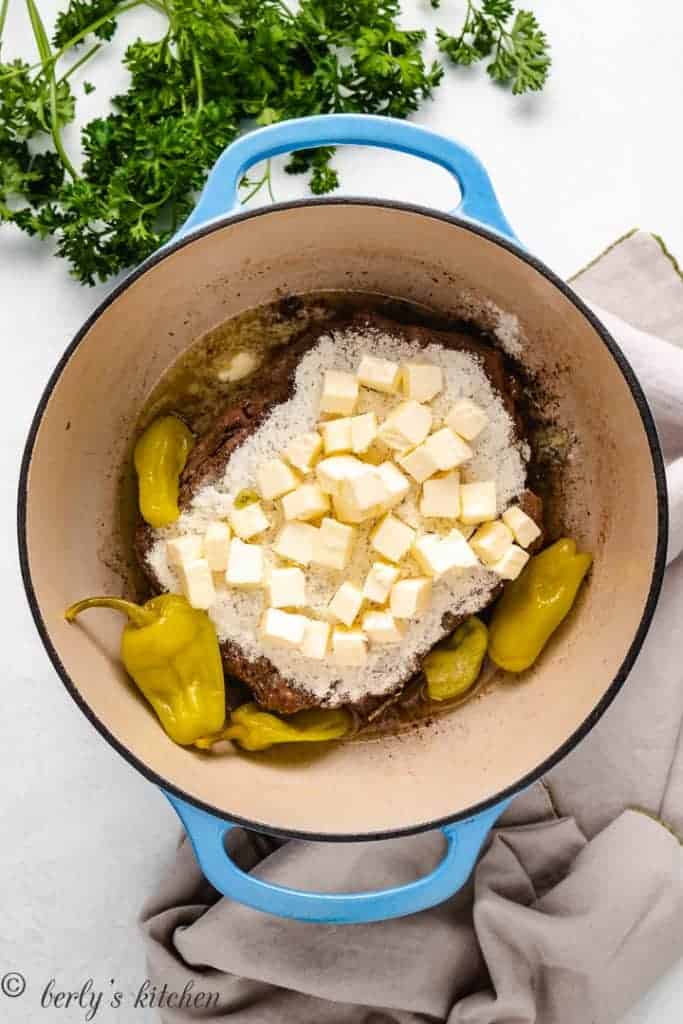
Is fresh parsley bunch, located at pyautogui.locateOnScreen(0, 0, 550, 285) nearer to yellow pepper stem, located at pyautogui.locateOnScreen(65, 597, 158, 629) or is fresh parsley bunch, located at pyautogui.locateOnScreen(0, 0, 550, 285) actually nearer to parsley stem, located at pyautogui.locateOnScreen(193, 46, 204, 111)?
parsley stem, located at pyautogui.locateOnScreen(193, 46, 204, 111)

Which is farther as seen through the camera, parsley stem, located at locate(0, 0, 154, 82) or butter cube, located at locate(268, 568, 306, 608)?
parsley stem, located at locate(0, 0, 154, 82)

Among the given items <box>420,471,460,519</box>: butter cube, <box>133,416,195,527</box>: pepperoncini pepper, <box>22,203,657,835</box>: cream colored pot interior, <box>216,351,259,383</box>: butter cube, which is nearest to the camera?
<box>22,203,657,835</box>: cream colored pot interior

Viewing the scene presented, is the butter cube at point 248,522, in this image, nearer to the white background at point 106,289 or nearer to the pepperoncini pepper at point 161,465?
the pepperoncini pepper at point 161,465

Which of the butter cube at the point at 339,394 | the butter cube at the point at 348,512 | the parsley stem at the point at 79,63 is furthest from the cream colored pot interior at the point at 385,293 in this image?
the parsley stem at the point at 79,63

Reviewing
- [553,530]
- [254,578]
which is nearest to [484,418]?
[553,530]

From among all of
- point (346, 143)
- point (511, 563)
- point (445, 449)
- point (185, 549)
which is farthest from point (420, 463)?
point (346, 143)

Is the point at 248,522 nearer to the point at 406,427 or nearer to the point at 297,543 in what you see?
the point at 297,543

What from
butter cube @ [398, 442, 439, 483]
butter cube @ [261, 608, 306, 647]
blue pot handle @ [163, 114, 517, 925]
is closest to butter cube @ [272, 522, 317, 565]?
butter cube @ [261, 608, 306, 647]
